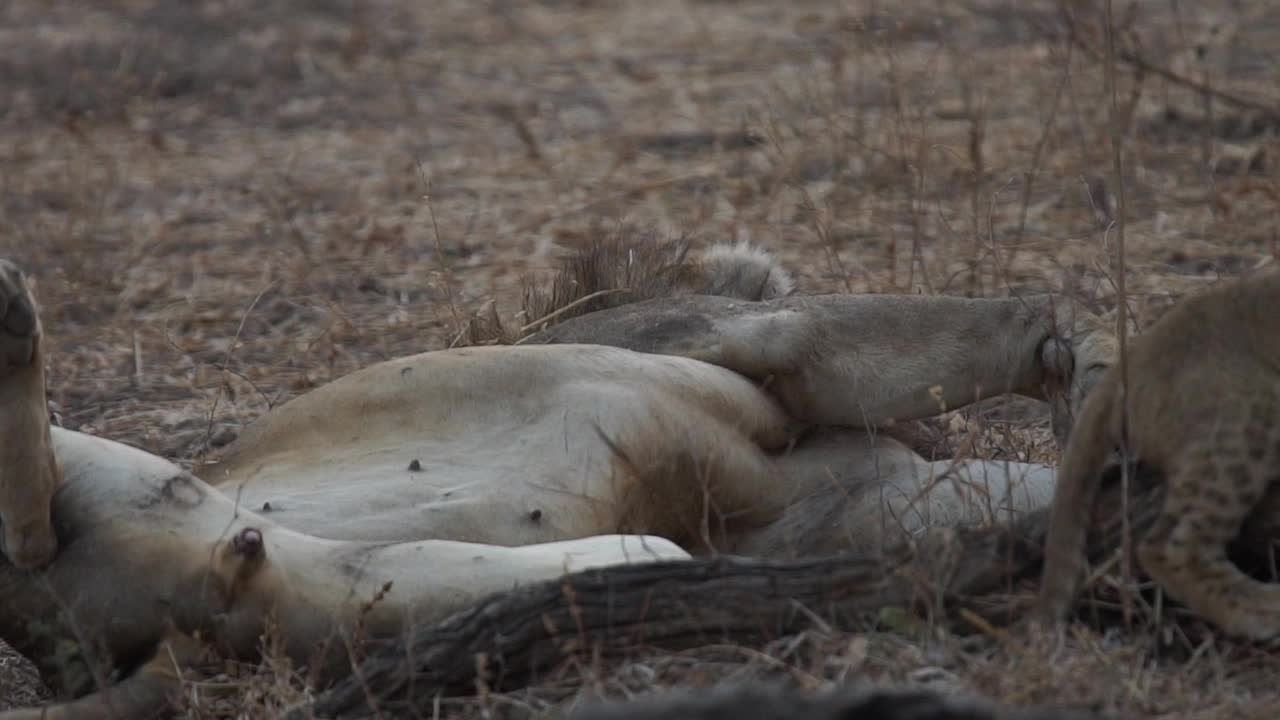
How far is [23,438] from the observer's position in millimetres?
3523

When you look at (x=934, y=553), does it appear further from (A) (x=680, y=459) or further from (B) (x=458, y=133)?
(B) (x=458, y=133)

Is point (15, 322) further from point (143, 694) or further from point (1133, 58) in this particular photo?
point (1133, 58)

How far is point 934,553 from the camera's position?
3.31 metres

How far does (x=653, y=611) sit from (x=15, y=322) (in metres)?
1.24

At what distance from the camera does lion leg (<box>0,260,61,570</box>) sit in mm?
3469

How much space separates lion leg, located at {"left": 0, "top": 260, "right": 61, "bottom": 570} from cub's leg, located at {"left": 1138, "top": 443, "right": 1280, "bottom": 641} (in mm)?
1983

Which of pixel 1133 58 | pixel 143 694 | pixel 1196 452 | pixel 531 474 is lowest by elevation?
pixel 143 694

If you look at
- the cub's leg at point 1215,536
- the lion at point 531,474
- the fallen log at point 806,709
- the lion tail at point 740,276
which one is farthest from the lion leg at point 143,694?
the lion tail at point 740,276

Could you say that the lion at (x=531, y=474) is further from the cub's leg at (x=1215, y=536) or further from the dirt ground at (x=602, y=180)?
the cub's leg at (x=1215, y=536)

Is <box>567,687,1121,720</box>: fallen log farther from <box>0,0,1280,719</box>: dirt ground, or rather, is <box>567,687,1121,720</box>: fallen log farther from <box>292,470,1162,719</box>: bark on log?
<box>292,470,1162,719</box>: bark on log

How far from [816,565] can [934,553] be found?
8.1 inches

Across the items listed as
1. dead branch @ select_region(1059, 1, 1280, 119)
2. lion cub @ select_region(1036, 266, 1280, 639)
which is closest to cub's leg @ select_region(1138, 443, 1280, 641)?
lion cub @ select_region(1036, 266, 1280, 639)

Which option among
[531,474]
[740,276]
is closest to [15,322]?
[531,474]

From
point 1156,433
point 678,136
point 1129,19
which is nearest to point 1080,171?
point 1129,19
